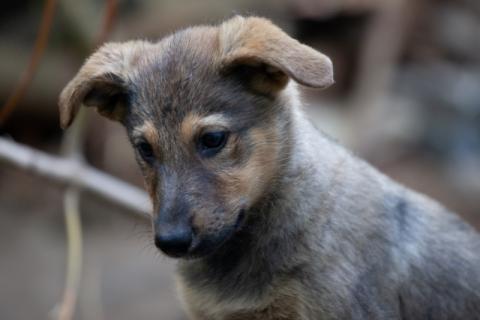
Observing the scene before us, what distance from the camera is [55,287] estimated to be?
34.1 ft

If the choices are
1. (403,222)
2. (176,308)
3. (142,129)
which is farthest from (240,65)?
(176,308)

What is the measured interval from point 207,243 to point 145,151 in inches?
22.1

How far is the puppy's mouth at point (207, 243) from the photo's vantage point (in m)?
4.57

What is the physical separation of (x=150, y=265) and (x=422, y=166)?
14.9 ft

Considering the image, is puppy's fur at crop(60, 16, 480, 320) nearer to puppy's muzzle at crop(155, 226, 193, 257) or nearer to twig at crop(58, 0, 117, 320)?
puppy's muzzle at crop(155, 226, 193, 257)

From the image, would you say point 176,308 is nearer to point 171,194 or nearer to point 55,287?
point 55,287

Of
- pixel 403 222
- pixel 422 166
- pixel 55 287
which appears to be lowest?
pixel 55 287

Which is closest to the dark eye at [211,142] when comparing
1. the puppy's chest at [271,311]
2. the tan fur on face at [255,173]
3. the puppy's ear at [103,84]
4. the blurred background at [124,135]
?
the tan fur on face at [255,173]

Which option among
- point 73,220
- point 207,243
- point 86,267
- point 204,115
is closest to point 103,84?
point 204,115

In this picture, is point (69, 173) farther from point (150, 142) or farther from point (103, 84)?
point (150, 142)

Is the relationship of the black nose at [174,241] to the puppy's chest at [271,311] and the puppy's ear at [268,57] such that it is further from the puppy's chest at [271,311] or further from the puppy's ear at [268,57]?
the puppy's ear at [268,57]

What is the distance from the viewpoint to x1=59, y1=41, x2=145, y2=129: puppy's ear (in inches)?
194

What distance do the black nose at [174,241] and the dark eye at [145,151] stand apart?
48 cm

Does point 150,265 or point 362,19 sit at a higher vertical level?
point 362,19
